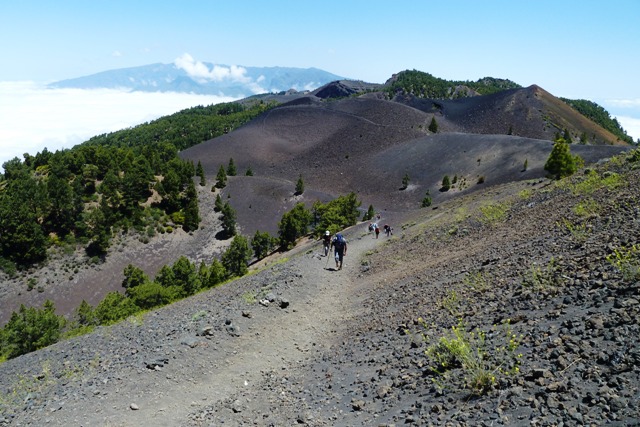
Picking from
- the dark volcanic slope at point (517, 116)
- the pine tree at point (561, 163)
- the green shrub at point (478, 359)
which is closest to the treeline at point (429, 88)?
the dark volcanic slope at point (517, 116)

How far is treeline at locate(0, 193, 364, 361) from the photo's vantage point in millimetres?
30859

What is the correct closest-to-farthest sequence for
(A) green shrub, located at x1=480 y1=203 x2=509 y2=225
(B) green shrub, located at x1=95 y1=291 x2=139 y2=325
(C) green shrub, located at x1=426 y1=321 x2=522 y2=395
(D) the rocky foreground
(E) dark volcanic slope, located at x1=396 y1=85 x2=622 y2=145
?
1. (D) the rocky foreground
2. (C) green shrub, located at x1=426 y1=321 x2=522 y2=395
3. (A) green shrub, located at x1=480 y1=203 x2=509 y2=225
4. (B) green shrub, located at x1=95 y1=291 x2=139 y2=325
5. (E) dark volcanic slope, located at x1=396 y1=85 x2=622 y2=145

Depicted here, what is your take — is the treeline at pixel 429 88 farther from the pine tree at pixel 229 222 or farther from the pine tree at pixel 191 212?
the pine tree at pixel 229 222

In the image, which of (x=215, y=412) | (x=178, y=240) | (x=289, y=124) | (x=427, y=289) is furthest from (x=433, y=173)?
(x=215, y=412)

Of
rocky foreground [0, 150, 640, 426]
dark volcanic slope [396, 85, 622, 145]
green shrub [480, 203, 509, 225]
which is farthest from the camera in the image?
dark volcanic slope [396, 85, 622, 145]

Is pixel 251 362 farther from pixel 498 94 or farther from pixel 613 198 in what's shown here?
pixel 498 94

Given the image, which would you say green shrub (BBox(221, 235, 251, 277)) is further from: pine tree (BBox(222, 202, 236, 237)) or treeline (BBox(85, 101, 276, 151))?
treeline (BBox(85, 101, 276, 151))

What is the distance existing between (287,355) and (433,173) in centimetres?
7371

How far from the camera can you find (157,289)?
35062 millimetres

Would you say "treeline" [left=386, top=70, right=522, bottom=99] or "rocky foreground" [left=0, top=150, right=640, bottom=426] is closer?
"rocky foreground" [left=0, top=150, right=640, bottom=426]

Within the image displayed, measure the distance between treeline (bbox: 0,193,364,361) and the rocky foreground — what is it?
13.4 meters

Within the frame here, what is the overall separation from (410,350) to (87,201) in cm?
6570

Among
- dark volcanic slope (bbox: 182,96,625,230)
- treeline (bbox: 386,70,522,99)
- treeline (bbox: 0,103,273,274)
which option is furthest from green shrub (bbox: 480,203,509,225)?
treeline (bbox: 386,70,522,99)

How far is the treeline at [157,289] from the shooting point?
101ft
